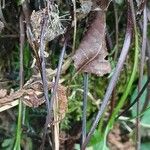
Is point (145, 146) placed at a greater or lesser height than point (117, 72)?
lesser

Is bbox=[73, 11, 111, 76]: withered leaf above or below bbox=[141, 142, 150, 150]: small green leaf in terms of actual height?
above

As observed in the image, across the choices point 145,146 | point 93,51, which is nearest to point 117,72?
point 93,51

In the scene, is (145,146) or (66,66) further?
(145,146)

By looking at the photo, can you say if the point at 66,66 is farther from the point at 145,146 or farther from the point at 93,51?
Answer: the point at 145,146

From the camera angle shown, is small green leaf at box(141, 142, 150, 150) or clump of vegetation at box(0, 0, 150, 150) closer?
clump of vegetation at box(0, 0, 150, 150)

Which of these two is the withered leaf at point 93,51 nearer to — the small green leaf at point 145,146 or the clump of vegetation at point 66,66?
the clump of vegetation at point 66,66

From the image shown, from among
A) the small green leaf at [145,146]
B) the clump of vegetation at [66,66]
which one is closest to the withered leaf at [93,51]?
the clump of vegetation at [66,66]

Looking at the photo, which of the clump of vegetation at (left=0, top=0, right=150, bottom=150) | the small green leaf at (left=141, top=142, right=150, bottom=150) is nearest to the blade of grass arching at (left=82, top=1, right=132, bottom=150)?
the clump of vegetation at (left=0, top=0, right=150, bottom=150)

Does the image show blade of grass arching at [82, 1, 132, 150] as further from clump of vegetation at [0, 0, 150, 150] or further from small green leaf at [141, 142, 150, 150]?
small green leaf at [141, 142, 150, 150]

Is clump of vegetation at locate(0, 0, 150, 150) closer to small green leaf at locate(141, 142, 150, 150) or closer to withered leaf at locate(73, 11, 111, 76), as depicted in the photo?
withered leaf at locate(73, 11, 111, 76)
